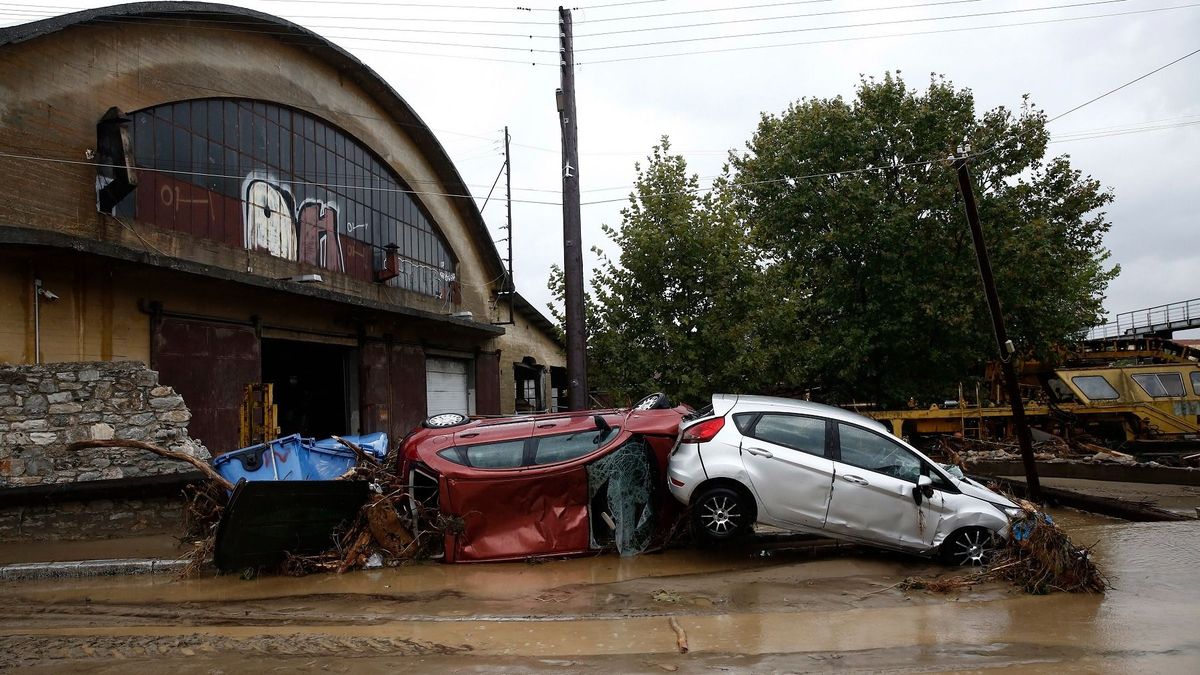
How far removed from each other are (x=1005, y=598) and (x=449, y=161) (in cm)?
2073

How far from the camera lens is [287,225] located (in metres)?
17.6

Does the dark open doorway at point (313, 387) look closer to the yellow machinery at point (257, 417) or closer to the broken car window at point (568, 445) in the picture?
the yellow machinery at point (257, 417)

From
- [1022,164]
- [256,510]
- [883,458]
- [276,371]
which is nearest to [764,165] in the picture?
[1022,164]

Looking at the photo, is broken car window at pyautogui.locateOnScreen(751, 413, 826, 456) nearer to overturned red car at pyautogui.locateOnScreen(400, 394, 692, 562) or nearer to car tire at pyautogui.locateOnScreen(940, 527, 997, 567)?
overturned red car at pyautogui.locateOnScreen(400, 394, 692, 562)

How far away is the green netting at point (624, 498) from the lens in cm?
852

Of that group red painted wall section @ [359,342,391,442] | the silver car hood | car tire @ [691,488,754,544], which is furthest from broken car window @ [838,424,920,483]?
red painted wall section @ [359,342,391,442]

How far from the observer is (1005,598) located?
7.00 metres

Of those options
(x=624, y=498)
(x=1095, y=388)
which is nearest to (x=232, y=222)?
(x=624, y=498)

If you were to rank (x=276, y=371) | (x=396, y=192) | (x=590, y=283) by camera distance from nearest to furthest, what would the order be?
(x=590, y=283) < (x=276, y=371) < (x=396, y=192)

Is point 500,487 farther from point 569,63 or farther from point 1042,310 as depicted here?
point 1042,310


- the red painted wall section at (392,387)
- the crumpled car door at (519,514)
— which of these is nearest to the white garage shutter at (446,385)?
the red painted wall section at (392,387)

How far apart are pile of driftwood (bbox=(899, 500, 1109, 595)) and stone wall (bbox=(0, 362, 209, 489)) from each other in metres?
9.67

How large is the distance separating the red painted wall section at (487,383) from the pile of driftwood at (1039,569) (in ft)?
60.7

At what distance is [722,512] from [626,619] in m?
1.98
